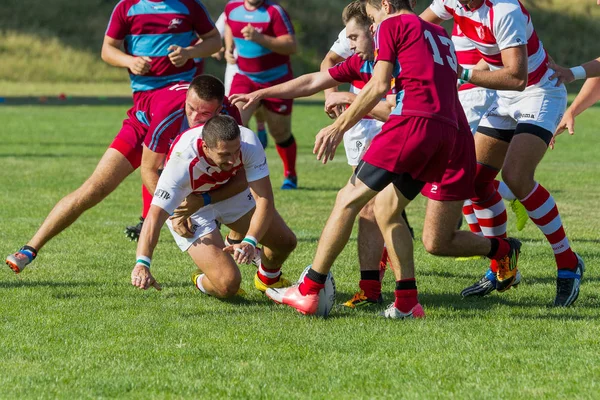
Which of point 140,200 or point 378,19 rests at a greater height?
point 378,19

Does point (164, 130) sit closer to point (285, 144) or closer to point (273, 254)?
point (273, 254)

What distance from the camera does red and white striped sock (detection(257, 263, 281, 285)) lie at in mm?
6734

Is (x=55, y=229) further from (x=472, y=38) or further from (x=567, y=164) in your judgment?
(x=567, y=164)

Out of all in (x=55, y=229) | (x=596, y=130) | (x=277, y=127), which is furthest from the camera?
(x=596, y=130)

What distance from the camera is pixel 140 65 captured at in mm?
7793

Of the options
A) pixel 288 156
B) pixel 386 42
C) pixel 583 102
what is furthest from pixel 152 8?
pixel 288 156

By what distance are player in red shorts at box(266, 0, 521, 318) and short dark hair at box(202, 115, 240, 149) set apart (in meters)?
0.55

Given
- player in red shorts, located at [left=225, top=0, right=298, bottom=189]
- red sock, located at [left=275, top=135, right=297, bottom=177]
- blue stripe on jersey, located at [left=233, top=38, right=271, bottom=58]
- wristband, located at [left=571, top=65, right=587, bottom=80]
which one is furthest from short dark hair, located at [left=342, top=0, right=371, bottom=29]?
blue stripe on jersey, located at [left=233, top=38, right=271, bottom=58]

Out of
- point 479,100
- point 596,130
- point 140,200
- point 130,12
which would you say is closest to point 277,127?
point 140,200

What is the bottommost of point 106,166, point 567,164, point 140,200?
point 567,164

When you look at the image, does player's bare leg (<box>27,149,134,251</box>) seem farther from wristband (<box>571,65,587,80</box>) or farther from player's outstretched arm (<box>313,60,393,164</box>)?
wristband (<box>571,65,587,80</box>)

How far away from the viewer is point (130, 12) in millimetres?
8117

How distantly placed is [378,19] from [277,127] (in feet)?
23.1

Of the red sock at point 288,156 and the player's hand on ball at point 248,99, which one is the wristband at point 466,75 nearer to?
the player's hand on ball at point 248,99
